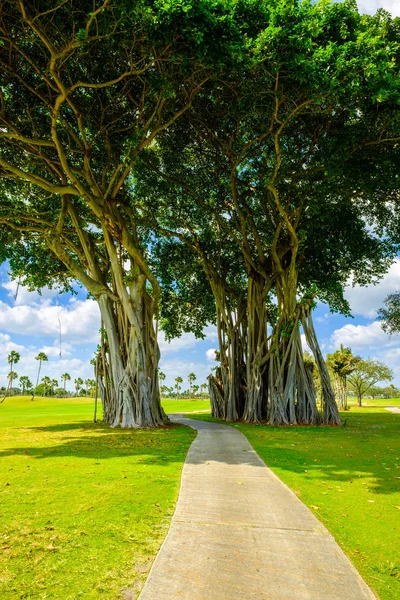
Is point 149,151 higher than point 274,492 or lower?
higher

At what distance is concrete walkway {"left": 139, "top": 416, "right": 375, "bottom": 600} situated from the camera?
2.71 metres

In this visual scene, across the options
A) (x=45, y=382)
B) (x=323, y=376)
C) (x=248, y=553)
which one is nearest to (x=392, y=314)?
(x=323, y=376)

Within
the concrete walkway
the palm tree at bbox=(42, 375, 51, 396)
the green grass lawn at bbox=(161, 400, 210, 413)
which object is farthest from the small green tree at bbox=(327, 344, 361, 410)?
the palm tree at bbox=(42, 375, 51, 396)

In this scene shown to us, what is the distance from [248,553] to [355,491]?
280 cm

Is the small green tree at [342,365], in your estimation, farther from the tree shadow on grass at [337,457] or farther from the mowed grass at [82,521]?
the mowed grass at [82,521]

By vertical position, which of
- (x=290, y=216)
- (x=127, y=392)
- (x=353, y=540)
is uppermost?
(x=290, y=216)

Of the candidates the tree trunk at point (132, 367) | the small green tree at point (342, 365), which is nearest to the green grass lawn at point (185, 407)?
the small green tree at point (342, 365)

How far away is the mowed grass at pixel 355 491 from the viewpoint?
331 centimetres

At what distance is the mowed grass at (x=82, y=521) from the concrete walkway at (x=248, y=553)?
0.21m

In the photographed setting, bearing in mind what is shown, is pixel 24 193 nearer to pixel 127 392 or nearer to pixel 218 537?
pixel 127 392

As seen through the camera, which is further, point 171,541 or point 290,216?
point 290,216

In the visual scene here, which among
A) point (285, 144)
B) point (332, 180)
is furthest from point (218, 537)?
point (285, 144)

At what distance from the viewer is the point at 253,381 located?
1789 cm

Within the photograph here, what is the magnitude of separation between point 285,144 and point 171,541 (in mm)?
13746
